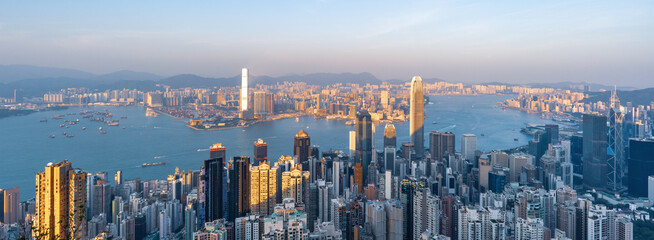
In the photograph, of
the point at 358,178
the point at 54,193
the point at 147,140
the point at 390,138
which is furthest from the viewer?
the point at 390,138

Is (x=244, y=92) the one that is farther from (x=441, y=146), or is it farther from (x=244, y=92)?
(x=441, y=146)

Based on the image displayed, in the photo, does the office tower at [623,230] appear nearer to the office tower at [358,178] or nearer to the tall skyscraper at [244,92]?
the office tower at [358,178]

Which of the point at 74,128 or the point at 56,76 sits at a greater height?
the point at 56,76

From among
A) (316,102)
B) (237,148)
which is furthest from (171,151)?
(316,102)

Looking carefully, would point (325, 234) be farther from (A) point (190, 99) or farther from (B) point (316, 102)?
(B) point (316, 102)

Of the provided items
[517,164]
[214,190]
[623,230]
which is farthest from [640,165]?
[214,190]

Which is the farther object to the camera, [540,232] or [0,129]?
[0,129]

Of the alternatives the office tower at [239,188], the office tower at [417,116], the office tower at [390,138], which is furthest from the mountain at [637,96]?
the office tower at [239,188]
